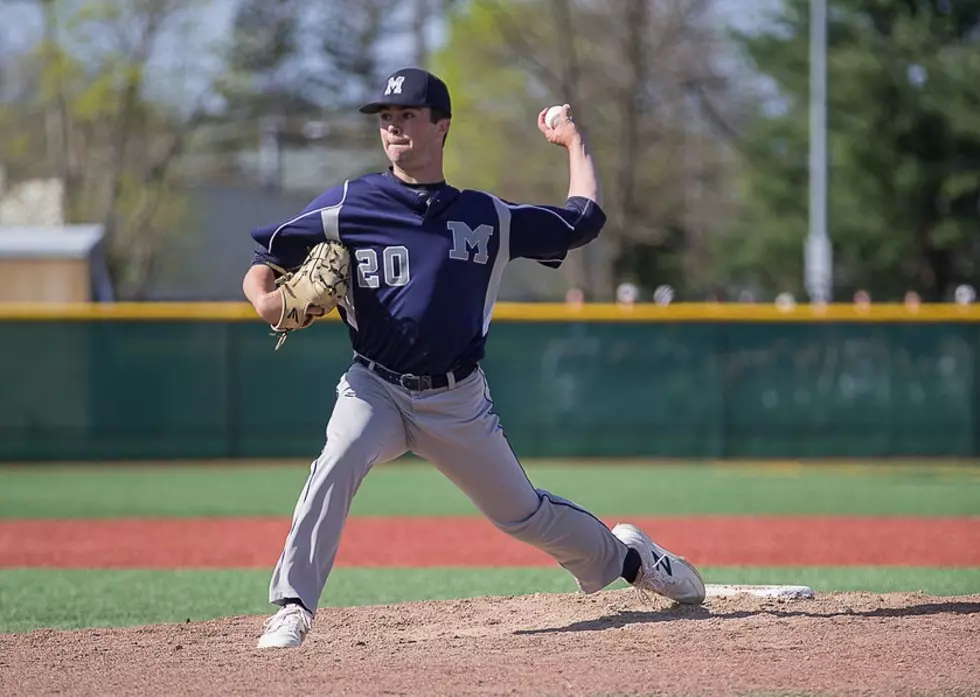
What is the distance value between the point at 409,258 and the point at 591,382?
10.6m

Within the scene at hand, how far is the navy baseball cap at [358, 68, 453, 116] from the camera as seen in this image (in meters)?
4.95

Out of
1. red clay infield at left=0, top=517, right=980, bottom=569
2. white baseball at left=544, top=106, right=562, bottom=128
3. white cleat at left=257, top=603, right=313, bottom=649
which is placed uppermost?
white baseball at left=544, top=106, right=562, bottom=128

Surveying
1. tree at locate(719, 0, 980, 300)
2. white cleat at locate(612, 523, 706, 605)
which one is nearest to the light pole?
tree at locate(719, 0, 980, 300)

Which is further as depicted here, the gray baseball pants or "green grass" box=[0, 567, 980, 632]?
"green grass" box=[0, 567, 980, 632]

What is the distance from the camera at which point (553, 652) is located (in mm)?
4926

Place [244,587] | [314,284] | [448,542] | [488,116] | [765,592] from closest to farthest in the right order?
[314,284], [765,592], [244,587], [448,542], [488,116]

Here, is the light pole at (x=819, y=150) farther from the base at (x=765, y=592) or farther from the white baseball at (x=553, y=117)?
the white baseball at (x=553, y=117)

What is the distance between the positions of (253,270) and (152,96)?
1026 inches

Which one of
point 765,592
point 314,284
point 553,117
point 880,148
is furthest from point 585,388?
point 880,148

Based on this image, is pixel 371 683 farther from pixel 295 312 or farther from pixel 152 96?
pixel 152 96

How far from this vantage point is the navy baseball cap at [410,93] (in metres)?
4.95

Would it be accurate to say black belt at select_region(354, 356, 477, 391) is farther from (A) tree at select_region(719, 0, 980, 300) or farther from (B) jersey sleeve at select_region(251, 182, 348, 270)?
(A) tree at select_region(719, 0, 980, 300)

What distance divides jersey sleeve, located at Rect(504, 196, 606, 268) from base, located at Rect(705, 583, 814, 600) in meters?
1.61

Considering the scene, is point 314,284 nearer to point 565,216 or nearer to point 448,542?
point 565,216
